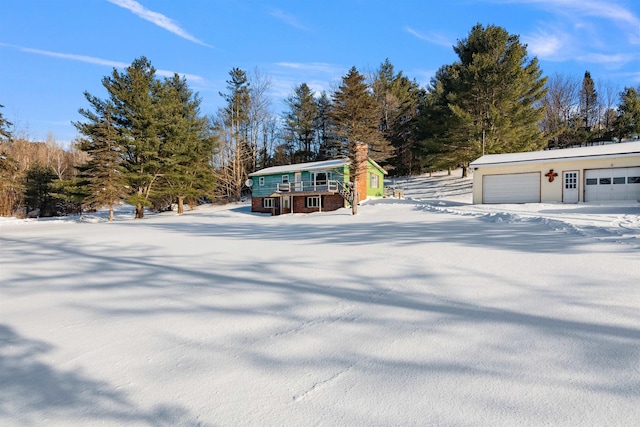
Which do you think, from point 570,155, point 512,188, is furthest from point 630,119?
point 512,188

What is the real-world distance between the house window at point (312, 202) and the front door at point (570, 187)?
49.6ft

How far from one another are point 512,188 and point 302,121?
2495 cm

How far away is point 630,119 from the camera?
35.2 metres

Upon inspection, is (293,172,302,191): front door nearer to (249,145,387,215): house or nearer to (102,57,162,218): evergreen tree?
(249,145,387,215): house

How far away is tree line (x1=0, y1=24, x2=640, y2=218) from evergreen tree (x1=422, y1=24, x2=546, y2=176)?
81mm

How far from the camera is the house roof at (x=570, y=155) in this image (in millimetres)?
17828

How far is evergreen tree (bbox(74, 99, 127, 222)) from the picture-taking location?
24.2 metres

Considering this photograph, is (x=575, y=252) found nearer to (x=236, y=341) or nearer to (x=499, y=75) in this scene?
(x=236, y=341)

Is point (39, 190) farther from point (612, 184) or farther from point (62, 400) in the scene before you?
point (612, 184)

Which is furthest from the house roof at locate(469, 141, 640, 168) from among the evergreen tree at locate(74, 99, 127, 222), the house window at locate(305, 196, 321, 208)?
the evergreen tree at locate(74, 99, 127, 222)

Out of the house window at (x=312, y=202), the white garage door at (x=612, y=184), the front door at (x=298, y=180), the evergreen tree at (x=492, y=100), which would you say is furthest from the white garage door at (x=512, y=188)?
the front door at (x=298, y=180)

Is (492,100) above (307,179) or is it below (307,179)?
above

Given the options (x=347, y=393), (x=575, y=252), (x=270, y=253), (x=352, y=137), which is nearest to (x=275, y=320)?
(x=347, y=393)

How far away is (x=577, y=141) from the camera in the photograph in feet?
124
